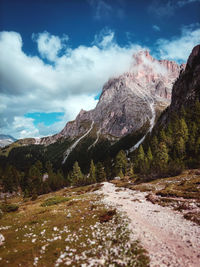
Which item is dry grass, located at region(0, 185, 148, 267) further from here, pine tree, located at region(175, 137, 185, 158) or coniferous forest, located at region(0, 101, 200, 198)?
pine tree, located at region(175, 137, 185, 158)

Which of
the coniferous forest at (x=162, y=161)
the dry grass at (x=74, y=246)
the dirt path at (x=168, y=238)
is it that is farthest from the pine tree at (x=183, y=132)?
the dry grass at (x=74, y=246)

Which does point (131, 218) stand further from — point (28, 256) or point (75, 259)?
point (28, 256)

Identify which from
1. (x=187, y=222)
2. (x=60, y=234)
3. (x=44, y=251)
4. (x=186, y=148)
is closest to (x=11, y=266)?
(x=44, y=251)

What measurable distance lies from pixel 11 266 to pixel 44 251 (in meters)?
2.16

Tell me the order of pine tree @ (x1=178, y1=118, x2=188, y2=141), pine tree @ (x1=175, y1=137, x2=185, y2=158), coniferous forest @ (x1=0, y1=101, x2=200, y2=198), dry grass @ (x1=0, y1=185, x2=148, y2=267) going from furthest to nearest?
1. pine tree @ (x1=178, y1=118, x2=188, y2=141)
2. pine tree @ (x1=175, y1=137, x2=185, y2=158)
3. coniferous forest @ (x1=0, y1=101, x2=200, y2=198)
4. dry grass @ (x1=0, y1=185, x2=148, y2=267)

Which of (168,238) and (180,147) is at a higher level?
(180,147)

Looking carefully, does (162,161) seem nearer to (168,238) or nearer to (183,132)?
(183,132)

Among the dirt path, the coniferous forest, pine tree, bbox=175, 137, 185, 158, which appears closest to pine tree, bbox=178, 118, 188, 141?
the coniferous forest

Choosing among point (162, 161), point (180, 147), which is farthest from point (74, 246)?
point (180, 147)

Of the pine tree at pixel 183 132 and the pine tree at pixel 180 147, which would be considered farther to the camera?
the pine tree at pixel 183 132

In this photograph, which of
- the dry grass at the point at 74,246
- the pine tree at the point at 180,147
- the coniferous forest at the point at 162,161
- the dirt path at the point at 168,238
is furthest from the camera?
the pine tree at the point at 180,147

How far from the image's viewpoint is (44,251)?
32.3 feet

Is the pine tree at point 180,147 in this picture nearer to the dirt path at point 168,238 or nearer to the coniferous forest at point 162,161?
the coniferous forest at point 162,161

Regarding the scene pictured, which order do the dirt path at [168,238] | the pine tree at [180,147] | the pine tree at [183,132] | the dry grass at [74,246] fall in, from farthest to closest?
1. the pine tree at [183,132]
2. the pine tree at [180,147]
3. the dry grass at [74,246]
4. the dirt path at [168,238]
